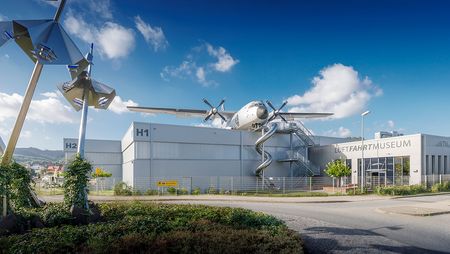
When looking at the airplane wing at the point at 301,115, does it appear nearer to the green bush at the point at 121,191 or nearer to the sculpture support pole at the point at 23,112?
the green bush at the point at 121,191

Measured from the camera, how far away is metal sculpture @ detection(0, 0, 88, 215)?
9.92 m

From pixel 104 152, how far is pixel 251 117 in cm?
2268

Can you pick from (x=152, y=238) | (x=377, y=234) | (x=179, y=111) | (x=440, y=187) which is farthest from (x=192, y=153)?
(x=152, y=238)

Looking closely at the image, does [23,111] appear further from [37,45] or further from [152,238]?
[152,238]

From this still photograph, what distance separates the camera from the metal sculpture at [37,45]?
32.6 feet

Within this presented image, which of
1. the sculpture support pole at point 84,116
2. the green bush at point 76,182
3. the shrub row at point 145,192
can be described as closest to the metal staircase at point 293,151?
the shrub row at point 145,192

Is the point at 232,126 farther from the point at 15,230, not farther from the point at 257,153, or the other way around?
the point at 15,230

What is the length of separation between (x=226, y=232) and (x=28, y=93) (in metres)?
8.34

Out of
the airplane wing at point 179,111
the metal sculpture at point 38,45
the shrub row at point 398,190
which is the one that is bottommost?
the shrub row at point 398,190

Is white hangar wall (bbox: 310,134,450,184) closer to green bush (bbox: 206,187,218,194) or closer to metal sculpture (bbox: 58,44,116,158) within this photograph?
green bush (bbox: 206,187,218,194)

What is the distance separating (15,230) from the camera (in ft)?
28.6

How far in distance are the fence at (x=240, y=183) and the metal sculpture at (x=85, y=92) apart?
1488 centimetres

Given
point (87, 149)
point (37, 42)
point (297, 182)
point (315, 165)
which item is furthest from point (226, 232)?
point (87, 149)

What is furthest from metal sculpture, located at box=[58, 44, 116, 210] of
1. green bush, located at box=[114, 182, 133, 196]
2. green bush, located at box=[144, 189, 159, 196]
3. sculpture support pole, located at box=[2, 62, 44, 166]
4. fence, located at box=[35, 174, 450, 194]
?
green bush, located at box=[144, 189, 159, 196]
